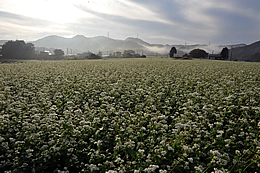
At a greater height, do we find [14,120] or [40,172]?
[14,120]

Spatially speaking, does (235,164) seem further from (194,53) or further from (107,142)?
(194,53)

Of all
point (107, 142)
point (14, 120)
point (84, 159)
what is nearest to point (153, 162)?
point (107, 142)

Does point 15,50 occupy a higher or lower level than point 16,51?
higher

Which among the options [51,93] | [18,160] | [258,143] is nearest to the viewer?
[18,160]

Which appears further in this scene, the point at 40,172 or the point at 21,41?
the point at 21,41

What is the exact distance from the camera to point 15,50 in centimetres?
8112

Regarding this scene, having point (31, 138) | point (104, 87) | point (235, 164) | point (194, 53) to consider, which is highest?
point (194, 53)

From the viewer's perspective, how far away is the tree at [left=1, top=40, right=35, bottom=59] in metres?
80.7

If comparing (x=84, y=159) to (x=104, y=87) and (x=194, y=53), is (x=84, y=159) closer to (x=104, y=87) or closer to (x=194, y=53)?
(x=104, y=87)

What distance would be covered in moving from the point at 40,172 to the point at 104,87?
23.8 ft

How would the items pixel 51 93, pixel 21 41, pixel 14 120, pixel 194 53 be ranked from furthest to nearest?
pixel 194 53 < pixel 21 41 < pixel 51 93 < pixel 14 120

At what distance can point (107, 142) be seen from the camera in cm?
→ 558

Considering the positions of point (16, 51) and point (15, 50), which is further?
point (16, 51)

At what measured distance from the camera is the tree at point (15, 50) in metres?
80.7
